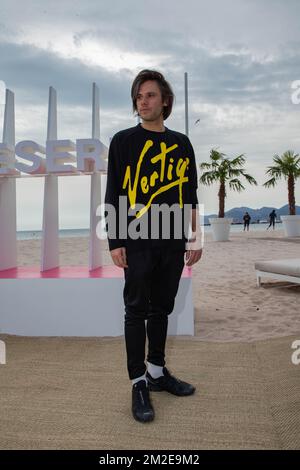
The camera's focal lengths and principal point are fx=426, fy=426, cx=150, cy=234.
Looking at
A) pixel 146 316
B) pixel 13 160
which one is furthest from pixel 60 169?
pixel 146 316

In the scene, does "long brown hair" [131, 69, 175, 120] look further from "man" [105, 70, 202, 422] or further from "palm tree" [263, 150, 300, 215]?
"palm tree" [263, 150, 300, 215]

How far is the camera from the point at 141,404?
2.42 meters

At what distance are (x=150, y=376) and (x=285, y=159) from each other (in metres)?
18.4

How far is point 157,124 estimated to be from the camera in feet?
8.44

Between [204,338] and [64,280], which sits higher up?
[64,280]

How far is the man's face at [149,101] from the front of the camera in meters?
2.50

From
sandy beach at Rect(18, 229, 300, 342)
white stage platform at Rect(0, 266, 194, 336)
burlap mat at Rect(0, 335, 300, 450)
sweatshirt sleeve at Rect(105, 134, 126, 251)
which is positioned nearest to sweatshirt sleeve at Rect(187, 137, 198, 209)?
sweatshirt sleeve at Rect(105, 134, 126, 251)

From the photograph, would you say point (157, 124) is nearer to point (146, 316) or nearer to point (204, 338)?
point (146, 316)

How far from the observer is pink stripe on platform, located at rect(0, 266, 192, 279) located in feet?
14.1

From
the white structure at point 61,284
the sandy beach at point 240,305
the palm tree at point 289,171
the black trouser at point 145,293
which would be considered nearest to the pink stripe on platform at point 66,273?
the white structure at point 61,284

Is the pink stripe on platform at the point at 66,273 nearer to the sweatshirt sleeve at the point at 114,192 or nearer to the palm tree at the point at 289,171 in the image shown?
the sweatshirt sleeve at the point at 114,192

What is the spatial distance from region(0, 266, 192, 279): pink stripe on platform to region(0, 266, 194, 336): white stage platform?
0.03 ft

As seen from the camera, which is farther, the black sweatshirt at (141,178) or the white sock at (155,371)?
the white sock at (155,371)
